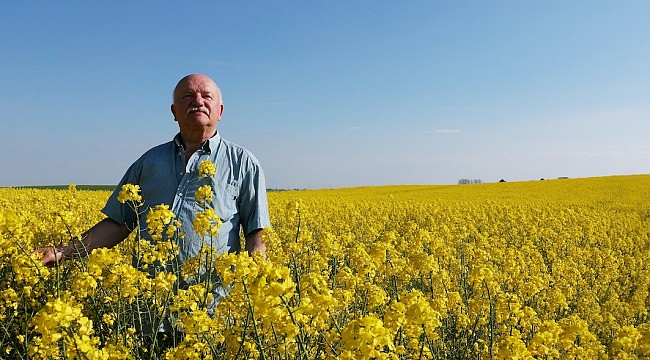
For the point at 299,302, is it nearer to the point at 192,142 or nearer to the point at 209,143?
the point at 209,143

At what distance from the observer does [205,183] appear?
3400mm

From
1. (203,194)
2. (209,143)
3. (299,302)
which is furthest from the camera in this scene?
(209,143)

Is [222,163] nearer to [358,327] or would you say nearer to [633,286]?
[358,327]

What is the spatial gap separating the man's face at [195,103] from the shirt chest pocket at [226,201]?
453 mm

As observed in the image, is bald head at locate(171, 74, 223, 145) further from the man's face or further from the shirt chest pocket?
the shirt chest pocket

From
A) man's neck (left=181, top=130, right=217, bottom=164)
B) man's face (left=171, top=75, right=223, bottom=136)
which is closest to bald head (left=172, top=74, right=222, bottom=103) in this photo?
man's face (left=171, top=75, right=223, bottom=136)

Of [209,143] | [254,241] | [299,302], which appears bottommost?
[299,302]

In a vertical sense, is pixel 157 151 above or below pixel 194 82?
below

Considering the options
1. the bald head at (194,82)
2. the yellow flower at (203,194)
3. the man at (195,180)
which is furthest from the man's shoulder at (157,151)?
the yellow flower at (203,194)

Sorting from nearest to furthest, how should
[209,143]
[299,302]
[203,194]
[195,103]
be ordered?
[299,302] < [203,194] < [195,103] < [209,143]

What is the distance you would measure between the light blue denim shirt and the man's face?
0.16 m

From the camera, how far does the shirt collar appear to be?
3.48m

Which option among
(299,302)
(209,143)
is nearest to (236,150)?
(209,143)

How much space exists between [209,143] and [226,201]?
0.43 m
